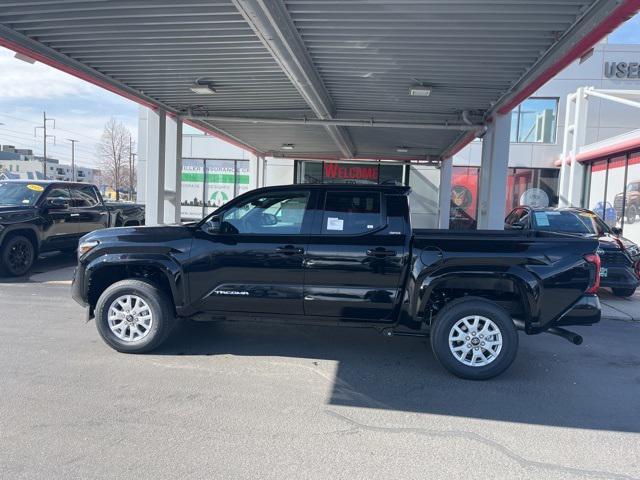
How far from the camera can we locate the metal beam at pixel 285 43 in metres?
5.31

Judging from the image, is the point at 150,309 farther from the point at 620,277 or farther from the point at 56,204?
the point at 620,277

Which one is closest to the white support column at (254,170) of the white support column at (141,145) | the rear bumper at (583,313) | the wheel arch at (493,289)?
the white support column at (141,145)

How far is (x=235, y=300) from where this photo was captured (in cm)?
525

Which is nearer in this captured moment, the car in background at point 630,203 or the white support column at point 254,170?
the car in background at point 630,203

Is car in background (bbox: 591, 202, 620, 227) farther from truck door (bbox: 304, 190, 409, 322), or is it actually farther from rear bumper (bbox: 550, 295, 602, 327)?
truck door (bbox: 304, 190, 409, 322)

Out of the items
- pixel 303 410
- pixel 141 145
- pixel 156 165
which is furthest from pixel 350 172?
pixel 303 410

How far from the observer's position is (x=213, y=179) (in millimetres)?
20484

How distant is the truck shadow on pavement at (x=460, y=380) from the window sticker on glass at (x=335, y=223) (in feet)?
4.67

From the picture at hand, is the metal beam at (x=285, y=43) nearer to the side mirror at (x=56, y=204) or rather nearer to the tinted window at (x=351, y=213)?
the tinted window at (x=351, y=213)

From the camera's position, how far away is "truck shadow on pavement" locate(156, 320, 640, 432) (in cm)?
423

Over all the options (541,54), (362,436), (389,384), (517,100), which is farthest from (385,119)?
(362,436)

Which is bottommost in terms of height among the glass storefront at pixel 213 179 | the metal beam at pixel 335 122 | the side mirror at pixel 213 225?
the side mirror at pixel 213 225

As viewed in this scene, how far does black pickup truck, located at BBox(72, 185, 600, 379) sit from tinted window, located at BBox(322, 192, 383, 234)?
12 mm

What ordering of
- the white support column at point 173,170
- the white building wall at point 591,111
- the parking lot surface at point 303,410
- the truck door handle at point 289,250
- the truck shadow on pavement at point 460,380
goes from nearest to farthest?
the parking lot surface at point 303,410 → the truck shadow on pavement at point 460,380 → the truck door handle at point 289,250 → the white support column at point 173,170 → the white building wall at point 591,111
